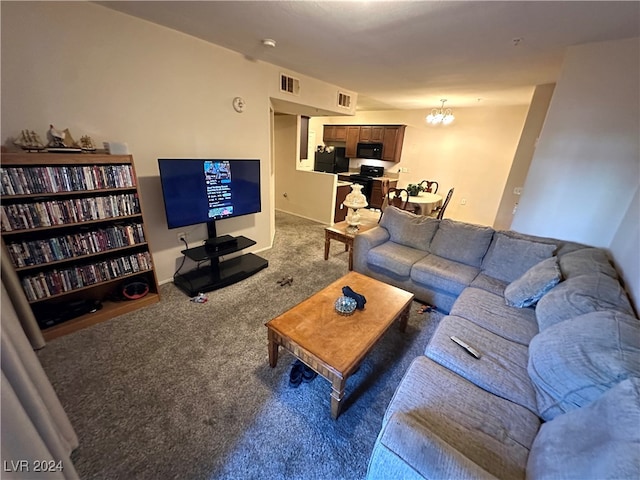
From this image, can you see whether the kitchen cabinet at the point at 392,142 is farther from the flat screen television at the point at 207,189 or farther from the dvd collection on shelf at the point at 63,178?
the dvd collection on shelf at the point at 63,178

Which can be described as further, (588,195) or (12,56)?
(588,195)

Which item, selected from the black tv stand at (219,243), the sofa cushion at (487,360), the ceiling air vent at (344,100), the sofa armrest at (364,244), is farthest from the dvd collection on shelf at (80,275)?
the ceiling air vent at (344,100)

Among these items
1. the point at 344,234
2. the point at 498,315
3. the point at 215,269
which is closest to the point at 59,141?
the point at 215,269

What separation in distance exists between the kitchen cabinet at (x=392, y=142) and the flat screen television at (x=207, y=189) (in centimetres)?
445

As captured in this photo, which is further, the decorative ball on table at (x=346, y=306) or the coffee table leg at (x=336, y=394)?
the decorative ball on table at (x=346, y=306)

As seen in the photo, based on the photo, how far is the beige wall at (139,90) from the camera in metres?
1.75

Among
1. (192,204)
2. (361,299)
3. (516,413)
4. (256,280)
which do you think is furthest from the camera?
(256,280)

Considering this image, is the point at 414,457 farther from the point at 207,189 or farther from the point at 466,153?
the point at 466,153

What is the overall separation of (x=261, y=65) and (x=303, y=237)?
2505 mm

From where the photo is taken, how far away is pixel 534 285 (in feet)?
6.27

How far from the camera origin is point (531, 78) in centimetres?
311

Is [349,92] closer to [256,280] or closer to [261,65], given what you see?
[261,65]

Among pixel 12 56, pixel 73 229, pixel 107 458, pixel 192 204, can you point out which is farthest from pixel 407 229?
pixel 12 56

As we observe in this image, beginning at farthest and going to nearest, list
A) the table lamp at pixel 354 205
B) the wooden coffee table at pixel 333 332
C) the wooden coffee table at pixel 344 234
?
the table lamp at pixel 354 205 → the wooden coffee table at pixel 344 234 → the wooden coffee table at pixel 333 332
